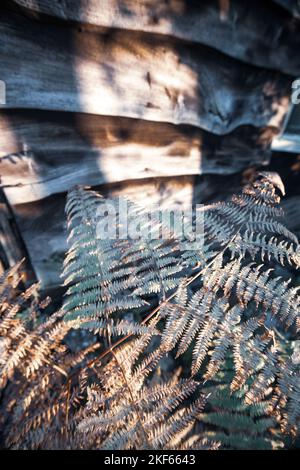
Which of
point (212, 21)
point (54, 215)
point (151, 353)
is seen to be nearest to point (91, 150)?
point (54, 215)

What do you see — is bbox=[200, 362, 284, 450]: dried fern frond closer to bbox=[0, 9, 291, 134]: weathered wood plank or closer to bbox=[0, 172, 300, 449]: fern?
bbox=[0, 172, 300, 449]: fern

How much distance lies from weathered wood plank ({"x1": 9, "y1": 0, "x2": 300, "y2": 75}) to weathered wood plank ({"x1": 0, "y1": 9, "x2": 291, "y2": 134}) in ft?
0.18

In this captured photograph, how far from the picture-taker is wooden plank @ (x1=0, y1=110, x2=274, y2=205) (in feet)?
4.32

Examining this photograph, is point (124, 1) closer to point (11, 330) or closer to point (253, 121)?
point (253, 121)

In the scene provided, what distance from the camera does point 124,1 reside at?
115cm

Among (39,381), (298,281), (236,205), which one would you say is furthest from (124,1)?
(298,281)

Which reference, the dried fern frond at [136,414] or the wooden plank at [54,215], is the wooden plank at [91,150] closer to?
the wooden plank at [54,215]

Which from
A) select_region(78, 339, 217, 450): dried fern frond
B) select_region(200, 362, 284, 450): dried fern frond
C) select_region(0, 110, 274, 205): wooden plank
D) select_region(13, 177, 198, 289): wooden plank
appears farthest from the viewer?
select_region(13, 177, 198, 289): wooden plank

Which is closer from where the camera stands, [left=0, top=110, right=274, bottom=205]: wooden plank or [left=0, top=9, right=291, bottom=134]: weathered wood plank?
[left=0, top=9, right=291, bottom=134]: weathered wood plank

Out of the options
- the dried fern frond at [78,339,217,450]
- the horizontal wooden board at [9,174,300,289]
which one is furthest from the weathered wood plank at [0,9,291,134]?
the dried fern frond at [78,339,217,450]

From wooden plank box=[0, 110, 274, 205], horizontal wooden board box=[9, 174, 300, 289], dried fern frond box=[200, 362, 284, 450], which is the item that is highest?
wooden plank box=[0, 110, 274, 205]

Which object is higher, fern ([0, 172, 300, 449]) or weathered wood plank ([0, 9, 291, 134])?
weathered wood plank ([0, 9, 291, 134])

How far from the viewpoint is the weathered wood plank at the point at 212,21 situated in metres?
1.11
